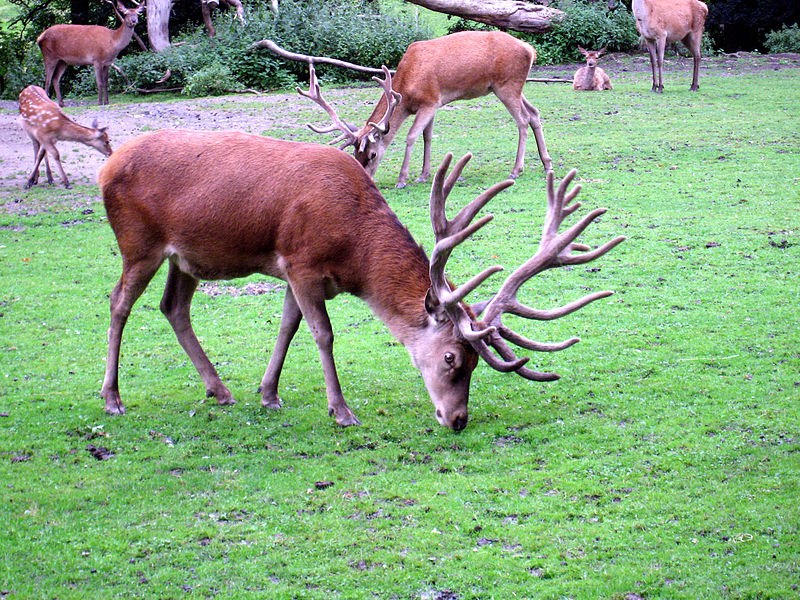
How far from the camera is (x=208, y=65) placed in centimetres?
2159

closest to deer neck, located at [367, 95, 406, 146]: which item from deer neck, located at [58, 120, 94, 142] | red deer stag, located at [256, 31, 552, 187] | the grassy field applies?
red deer stag, located at [256, 31, 552, 187]

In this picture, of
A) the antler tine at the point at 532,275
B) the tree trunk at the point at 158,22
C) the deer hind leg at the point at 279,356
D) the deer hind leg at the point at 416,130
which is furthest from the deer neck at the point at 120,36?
the antler tine at the point at 532,275

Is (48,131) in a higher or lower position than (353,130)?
lower

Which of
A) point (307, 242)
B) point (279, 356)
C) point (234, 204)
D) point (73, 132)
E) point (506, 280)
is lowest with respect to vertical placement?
point (73, 132)

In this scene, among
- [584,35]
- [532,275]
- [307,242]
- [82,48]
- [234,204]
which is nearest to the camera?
[532,275]

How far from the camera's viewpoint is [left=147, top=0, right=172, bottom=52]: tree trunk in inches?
934

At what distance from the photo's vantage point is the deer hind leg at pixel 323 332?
5664mm

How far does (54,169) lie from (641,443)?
11.6m

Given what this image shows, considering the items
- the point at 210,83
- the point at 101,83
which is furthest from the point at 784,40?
the point at 101,83

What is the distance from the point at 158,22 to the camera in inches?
938

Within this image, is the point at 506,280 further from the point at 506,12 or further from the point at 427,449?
the point at 506,12

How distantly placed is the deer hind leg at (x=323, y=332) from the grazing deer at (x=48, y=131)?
8608 millimetres

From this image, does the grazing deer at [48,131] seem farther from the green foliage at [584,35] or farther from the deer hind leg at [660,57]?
the green foliage at [584,35]

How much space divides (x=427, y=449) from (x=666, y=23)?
677 inches
